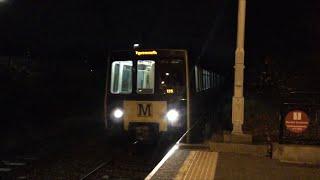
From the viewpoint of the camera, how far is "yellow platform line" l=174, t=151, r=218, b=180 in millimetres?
8047

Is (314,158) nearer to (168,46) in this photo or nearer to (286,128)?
(286,128)

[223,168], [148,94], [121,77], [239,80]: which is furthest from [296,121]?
[121,77]

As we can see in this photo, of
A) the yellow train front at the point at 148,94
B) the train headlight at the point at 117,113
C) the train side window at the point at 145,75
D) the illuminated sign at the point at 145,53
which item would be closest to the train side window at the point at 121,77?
the yellow train front at the point at 148,94

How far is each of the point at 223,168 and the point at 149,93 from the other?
546cm

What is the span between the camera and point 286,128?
9.70 metres

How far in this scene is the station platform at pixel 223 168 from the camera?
8.15 m

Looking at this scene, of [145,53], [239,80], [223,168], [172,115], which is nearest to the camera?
[223,168]

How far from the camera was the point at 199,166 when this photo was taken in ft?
29.1

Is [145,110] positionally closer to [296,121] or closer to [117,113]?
[117,113]

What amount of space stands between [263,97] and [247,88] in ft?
21.9

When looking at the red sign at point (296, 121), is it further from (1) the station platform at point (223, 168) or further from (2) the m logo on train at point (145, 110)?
(2) the m logo on train at point (145, 110)

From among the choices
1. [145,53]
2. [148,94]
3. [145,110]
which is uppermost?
[145,53]

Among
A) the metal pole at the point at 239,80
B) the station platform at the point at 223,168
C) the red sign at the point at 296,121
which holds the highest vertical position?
the metal pole at the point at 239,80

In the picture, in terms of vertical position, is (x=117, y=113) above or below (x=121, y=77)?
below
